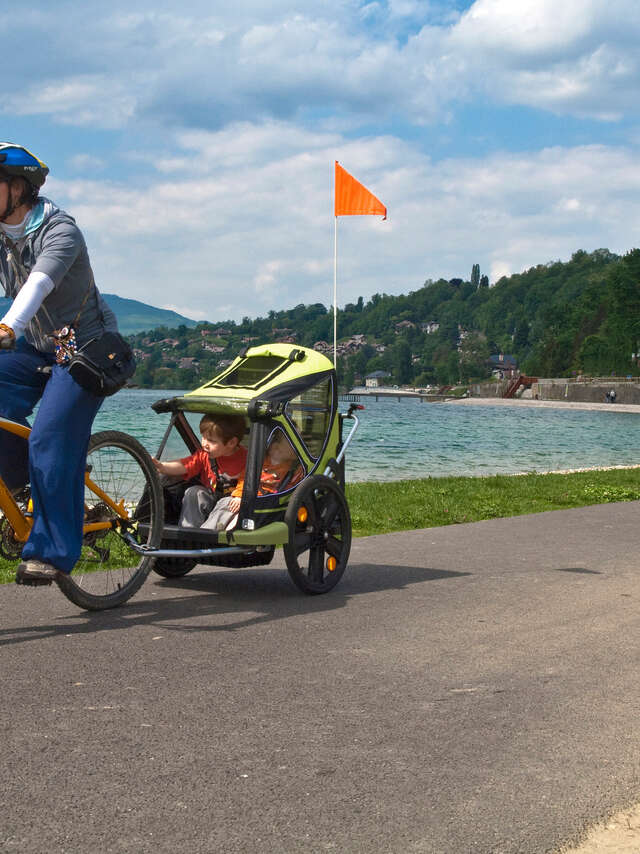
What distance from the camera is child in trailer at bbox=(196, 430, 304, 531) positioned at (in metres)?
6.36

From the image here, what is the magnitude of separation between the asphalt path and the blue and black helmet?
2198 millimetres

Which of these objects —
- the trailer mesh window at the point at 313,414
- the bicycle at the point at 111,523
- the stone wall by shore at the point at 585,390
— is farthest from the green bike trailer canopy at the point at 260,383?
the stone wall by shore at the point at 585,390

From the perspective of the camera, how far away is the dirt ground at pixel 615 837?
2.89 meters

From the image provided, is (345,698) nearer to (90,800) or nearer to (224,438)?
(90,800)

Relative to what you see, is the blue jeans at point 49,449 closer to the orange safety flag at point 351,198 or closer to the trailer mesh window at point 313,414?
the trailer mesh window at point 313,414

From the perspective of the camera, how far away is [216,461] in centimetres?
686

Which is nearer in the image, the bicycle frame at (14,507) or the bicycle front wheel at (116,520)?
the bicycle frame at (14,507)

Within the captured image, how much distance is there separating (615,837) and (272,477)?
150 inches

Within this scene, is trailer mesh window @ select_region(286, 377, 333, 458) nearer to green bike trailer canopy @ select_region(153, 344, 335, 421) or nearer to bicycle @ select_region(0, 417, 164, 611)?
green bike trailer canopy @ select_region(153, 344, 335, 421)

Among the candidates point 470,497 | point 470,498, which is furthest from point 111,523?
point 470,497

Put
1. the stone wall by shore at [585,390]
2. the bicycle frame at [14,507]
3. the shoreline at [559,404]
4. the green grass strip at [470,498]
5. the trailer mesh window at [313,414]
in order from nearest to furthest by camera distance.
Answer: the bicycle frame at [14,507]
the trailer mesh window at [313,414]
the green grass strip at [470,498]
the shoreline at [559,404]
the stone wall by shore at [585,390]

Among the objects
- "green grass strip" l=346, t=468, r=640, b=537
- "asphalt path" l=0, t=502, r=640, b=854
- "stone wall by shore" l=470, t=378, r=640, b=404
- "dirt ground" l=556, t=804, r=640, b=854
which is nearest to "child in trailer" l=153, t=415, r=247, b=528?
"asphalt path" l=0, t=502, r=640, b=854

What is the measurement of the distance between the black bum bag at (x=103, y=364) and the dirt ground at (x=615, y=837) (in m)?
3.18

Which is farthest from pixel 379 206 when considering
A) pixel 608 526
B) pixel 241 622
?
pixel 241 622
